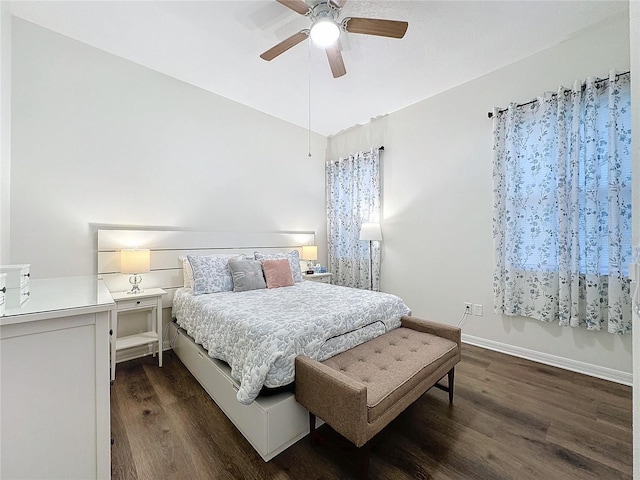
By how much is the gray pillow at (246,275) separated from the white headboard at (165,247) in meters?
0.62

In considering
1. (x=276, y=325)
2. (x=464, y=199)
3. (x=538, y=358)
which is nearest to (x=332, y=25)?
(x=276, y=325)

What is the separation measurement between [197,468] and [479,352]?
9.13 ft

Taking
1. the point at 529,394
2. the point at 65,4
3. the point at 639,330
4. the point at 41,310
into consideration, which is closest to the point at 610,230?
the point at 529,394

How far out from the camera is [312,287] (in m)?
3.08

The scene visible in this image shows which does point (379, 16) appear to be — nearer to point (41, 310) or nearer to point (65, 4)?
point (65, 4)

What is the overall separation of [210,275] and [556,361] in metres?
3.46

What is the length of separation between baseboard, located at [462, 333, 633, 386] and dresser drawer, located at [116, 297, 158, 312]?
337cm

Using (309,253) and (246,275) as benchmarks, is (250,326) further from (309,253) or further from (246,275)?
(309,253)

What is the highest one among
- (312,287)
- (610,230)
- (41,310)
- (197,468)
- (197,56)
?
(197,56)

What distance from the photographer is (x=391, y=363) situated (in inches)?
71.3

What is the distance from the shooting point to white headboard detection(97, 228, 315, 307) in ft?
9.00

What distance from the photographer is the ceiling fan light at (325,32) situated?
199 cm

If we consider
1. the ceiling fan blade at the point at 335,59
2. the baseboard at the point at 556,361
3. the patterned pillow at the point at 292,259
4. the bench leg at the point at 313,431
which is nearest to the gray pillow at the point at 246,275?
the patterned pillow at the point at 292,259

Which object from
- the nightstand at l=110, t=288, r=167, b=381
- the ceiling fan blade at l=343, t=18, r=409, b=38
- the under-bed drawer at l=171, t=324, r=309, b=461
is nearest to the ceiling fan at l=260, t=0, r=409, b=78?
the ceiling fan blade at l=343, t=18, r=409, b=38
